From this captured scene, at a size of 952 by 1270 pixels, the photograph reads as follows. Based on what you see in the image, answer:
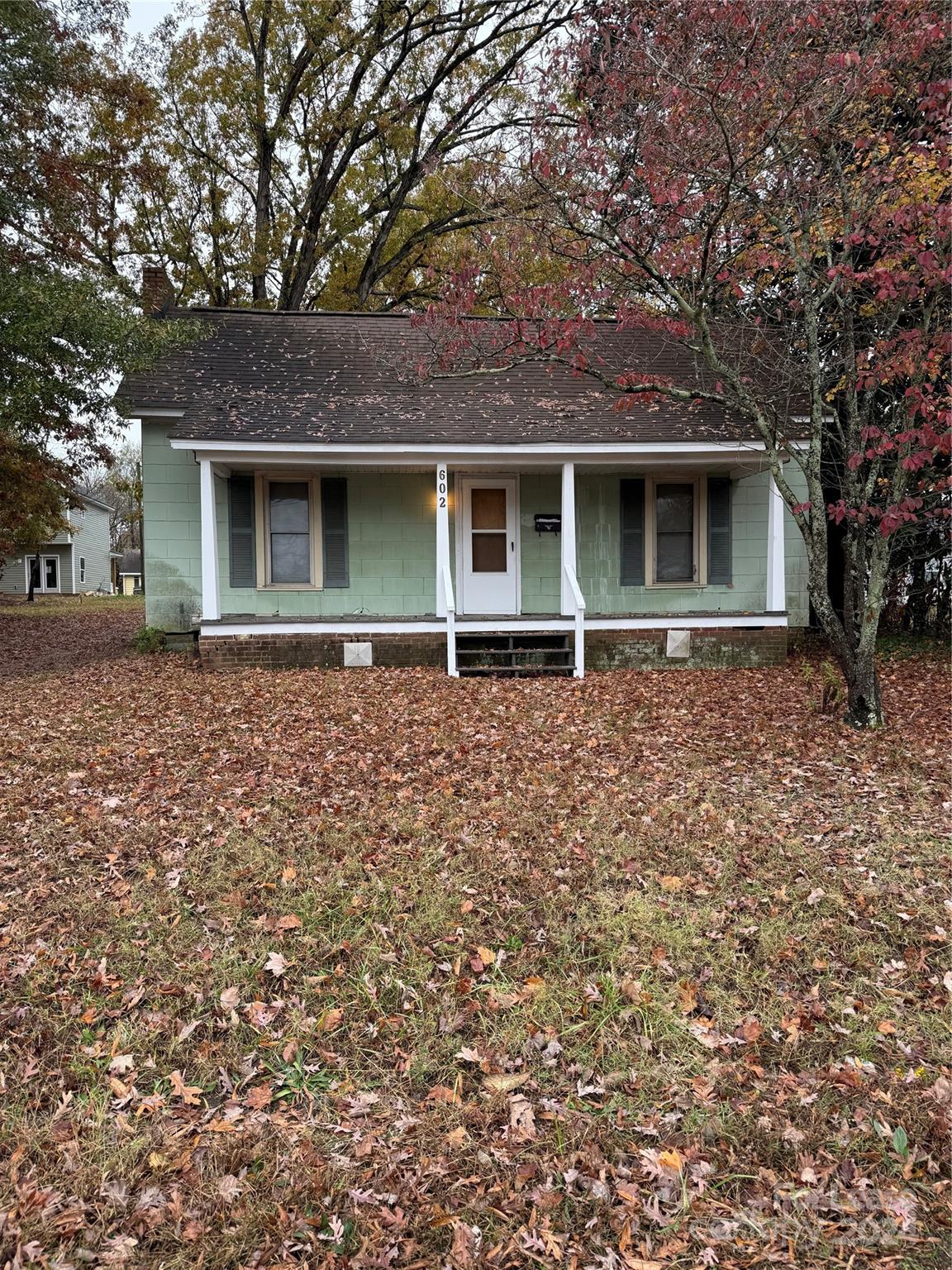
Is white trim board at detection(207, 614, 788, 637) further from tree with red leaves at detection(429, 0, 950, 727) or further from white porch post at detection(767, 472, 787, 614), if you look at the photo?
tree with red leaves at detection(429, 0, 950, 727)

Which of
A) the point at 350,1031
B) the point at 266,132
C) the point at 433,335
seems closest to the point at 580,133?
the point at 433,335

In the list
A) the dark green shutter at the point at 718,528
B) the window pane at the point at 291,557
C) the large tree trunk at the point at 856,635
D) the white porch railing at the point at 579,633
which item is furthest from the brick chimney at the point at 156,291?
the large tree trunk at the point at 856,635

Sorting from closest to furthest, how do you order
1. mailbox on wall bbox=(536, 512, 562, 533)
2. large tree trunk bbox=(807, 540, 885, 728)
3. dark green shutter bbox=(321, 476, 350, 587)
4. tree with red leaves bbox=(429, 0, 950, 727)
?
1. tree with red leaves bbox=(429, 0, 950, 727)
2. large tree trunk bbox=(807, 540, 885, 728)
3. dark green shutter bbox=(321, 476, 350, 587)
4. mailbox on wall bbox=(536, 512, 562, 533)

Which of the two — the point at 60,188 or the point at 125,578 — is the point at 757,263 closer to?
the point at 60,188

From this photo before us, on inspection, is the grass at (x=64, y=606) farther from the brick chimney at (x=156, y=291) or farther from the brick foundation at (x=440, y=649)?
the brick foundation at (x=440, y=649)

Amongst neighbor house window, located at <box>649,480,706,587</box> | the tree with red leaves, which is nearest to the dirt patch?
the tree with red leaves

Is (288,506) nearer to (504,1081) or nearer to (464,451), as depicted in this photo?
(464,451)

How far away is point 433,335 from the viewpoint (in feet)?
32.1

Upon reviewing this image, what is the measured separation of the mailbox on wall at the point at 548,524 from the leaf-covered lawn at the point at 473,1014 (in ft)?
20.5

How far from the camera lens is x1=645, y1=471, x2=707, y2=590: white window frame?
465 inches

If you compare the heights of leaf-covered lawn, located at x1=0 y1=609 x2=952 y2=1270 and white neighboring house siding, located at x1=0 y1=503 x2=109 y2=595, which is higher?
white neighboring house siding, located at x1=0 y1=503 x2=109 y2=595

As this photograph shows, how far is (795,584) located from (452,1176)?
36.6 feet

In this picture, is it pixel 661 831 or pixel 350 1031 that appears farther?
pixel 661 831

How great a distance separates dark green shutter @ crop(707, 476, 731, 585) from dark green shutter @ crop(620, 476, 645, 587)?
3.38 ft
